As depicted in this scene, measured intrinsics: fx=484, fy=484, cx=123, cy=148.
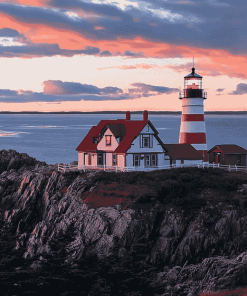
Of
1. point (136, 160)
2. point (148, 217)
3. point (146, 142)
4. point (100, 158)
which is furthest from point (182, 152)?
point (148, 217)

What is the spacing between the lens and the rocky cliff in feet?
120

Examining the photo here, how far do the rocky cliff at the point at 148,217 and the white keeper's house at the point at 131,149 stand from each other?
3.21m

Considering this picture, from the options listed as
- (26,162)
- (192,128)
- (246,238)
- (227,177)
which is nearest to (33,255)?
(246,238)

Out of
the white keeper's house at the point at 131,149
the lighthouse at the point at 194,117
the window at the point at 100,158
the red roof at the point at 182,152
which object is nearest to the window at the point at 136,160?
the white keeper's house at the point at 131,149

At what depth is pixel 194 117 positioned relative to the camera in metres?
55.7

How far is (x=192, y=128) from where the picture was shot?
56.2 m

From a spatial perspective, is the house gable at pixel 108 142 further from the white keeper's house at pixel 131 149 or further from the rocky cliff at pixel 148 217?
the rocky cliff at pixel 148 217

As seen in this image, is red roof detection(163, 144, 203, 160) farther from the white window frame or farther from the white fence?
the white window frame

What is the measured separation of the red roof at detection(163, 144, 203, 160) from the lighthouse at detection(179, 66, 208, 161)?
208 cm

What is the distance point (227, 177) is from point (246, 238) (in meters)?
9.39

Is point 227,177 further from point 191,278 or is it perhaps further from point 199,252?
point 191,278

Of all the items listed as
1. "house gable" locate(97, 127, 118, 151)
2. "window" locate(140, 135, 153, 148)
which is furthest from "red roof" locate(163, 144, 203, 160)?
"house gable" locate(97, 127, 118, 151)

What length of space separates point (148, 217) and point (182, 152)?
1505 centimetres

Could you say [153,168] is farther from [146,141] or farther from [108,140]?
[108,140]
